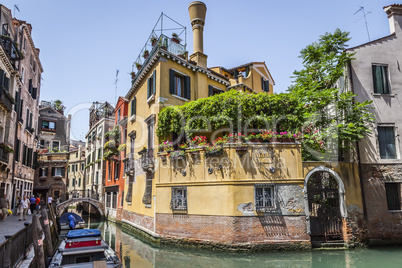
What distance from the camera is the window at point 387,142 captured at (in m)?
13.2

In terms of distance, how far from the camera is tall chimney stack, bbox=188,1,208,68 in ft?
57.0

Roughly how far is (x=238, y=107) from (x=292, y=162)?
11.1 feet

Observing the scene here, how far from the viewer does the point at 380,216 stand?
40.6 feet

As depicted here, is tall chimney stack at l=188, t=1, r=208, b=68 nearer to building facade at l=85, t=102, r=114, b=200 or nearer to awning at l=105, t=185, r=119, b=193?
awning at l=105, t=185, r=119, b=193

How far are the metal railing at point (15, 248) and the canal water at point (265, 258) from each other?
3.62 meters

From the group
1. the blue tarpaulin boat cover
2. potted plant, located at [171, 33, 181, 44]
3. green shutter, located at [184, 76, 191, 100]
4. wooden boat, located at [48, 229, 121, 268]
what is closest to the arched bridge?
green shutter, located at [184, 76, 191, 100]

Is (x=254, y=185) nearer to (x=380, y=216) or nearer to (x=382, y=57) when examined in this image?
(x=380, y=216)

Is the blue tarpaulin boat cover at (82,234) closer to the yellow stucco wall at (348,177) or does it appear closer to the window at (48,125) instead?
the yellow stucco wall at (348,177)

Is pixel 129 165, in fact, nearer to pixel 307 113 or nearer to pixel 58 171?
pixel 307 113

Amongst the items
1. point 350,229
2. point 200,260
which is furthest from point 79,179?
point 350,229

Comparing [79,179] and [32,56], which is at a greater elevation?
[32,56]

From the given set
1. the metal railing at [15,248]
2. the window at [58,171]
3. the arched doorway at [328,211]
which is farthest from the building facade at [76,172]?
the arched doorway at [328,211]

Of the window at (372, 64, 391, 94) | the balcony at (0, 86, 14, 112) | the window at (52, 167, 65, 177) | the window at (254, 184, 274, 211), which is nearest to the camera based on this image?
the window at (254, 184, 274, 211)

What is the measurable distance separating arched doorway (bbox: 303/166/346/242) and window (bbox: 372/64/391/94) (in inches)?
193
